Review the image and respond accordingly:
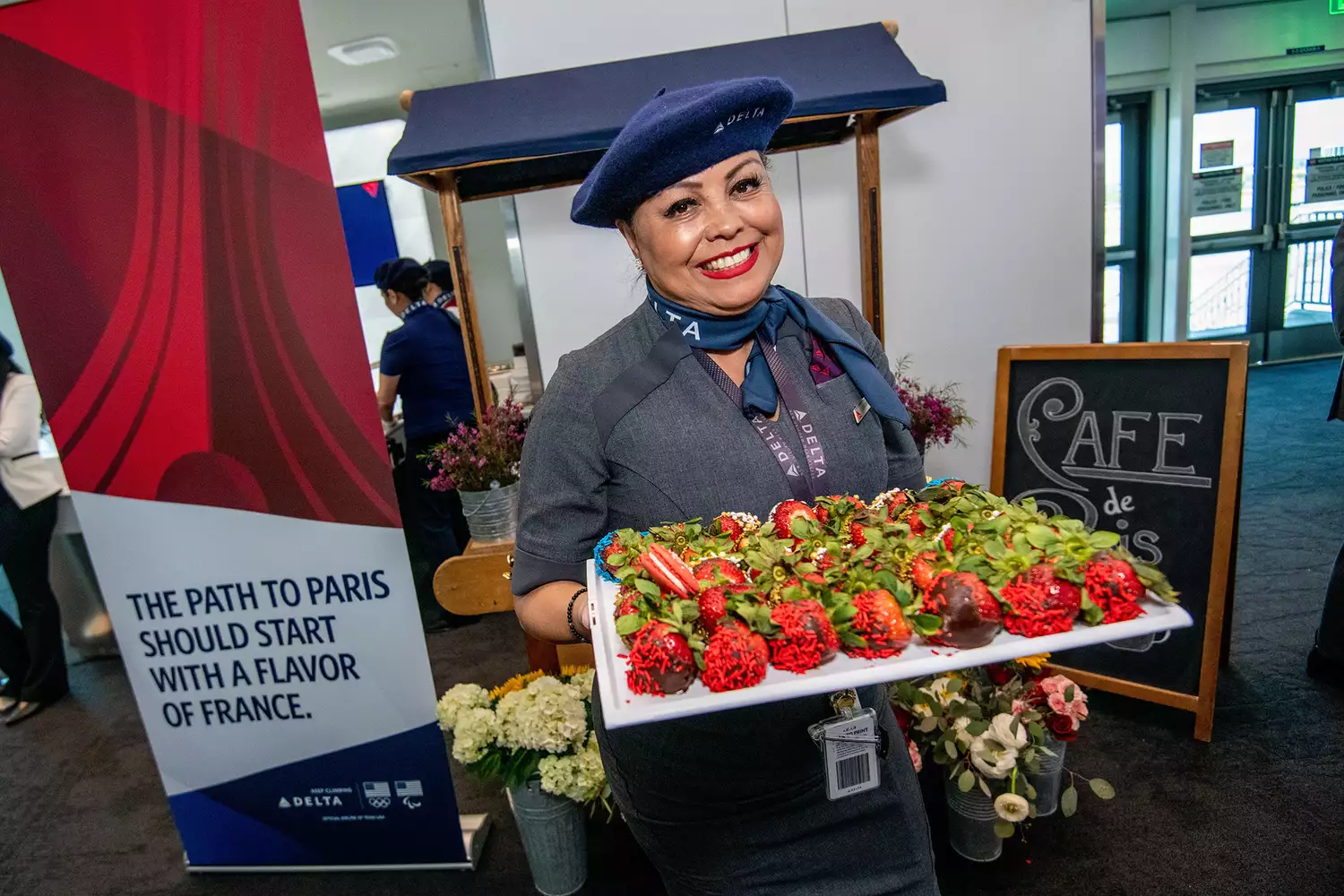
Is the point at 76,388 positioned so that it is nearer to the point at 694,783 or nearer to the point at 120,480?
the point at 120,480

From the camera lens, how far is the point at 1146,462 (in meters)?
2.27

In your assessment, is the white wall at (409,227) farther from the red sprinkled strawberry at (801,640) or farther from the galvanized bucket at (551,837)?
the red sprinkled strawberry at (801,640)

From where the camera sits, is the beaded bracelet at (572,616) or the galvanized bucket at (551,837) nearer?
the beaded bracelet at (572,616)

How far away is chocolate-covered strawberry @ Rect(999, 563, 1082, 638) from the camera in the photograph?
2.83 feet

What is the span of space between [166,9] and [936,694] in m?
2.16

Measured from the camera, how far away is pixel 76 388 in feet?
5.82

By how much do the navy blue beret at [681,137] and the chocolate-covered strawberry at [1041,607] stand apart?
A: 650mm

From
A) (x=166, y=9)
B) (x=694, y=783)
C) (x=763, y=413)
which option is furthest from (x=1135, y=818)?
(x=166, y=9)

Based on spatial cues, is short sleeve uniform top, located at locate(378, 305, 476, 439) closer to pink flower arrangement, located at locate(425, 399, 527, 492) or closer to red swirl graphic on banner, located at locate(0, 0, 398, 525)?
pink flower arrangement, located at locate(425, 399, 527, 492)

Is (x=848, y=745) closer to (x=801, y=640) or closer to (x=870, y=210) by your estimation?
(x=801, y=640)

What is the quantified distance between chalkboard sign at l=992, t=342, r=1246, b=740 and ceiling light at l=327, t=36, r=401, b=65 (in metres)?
4.24

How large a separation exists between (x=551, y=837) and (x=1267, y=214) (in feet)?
23.3

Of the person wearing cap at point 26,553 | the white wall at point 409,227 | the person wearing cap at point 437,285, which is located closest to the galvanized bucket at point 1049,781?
the person wearing cap at point 437,285

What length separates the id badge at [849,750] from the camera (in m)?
1.05
